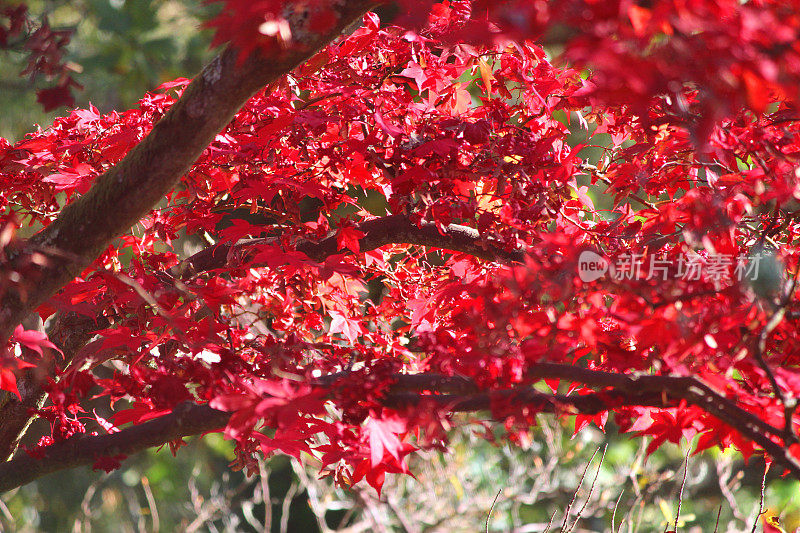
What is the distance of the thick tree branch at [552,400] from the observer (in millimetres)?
938

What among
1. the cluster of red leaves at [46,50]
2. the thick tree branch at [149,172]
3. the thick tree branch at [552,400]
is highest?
the cluster of red leaves at [46,50]

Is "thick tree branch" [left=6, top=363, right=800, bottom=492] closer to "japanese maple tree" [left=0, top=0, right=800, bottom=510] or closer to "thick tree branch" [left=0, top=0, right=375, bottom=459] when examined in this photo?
"japanese maple tree" [left=0, top=0, right=800, bottom=510]

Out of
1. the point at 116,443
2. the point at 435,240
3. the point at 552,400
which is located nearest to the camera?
the point at 552,400

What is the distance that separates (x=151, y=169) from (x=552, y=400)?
717 mm

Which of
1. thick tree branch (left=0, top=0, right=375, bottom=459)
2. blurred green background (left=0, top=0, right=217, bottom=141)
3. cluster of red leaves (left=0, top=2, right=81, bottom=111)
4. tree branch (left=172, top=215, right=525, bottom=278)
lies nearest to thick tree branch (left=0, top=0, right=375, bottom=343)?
thick tree branch (left=0, top=0, right=375, bottom=459)

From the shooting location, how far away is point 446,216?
1450mm

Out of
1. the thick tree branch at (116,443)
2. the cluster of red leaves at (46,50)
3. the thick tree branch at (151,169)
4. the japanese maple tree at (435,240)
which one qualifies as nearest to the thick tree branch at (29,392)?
the japanese maple tree at (435,240)

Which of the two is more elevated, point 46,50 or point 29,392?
point 46,50

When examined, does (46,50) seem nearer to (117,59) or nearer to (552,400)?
(552,400)

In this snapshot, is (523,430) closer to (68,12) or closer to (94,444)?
(94,444)

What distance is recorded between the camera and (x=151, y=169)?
42.7 inches

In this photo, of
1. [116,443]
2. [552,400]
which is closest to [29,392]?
[116,443]

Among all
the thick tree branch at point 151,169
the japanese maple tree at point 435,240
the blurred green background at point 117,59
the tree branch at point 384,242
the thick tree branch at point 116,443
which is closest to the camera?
the japanese maple tree at point 435,240

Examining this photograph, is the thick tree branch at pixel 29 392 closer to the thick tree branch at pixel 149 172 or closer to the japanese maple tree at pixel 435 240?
the japanese maple tree at pixel 435 240
